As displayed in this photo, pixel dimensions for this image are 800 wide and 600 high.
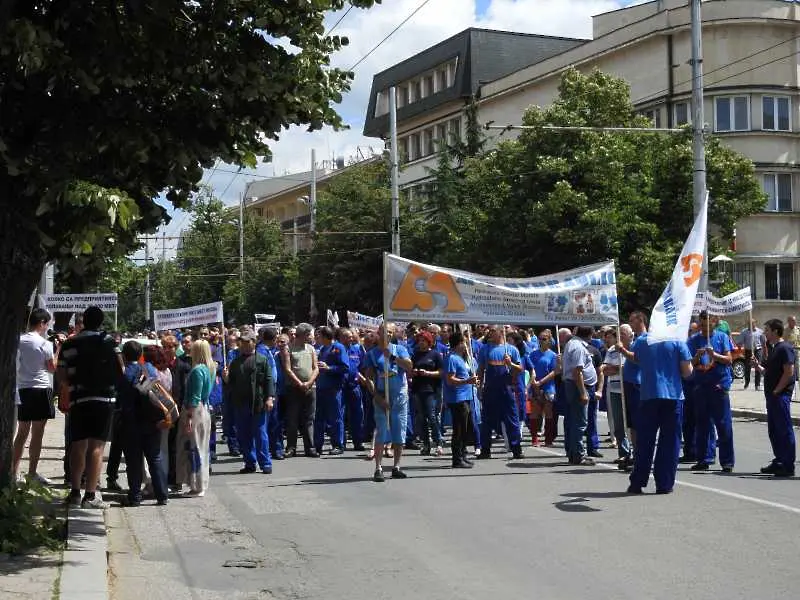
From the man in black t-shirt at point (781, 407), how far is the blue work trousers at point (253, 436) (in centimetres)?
592

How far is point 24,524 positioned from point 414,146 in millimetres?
62799

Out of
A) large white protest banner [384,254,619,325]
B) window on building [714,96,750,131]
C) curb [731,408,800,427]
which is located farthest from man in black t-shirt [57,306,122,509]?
window on building [714,96,750,131]

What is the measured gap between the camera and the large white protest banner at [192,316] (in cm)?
2081

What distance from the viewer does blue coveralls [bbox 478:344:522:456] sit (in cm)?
1574

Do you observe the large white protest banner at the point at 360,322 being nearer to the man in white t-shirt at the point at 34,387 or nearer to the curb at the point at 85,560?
the man in white t-shirt at the point at 34,387

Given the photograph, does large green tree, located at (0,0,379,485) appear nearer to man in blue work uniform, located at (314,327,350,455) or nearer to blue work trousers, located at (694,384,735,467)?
blue work trousers, located at (694,384,735,467)

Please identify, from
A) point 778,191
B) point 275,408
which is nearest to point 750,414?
point 275,408

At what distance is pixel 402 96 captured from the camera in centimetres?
7069

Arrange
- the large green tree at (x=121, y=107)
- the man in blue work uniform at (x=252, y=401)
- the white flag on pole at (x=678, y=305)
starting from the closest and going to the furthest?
the large green tree at (x=121, y=107)
the white flag on pole at (x=678, y=305)
the man in blue work uniform at (x=252, y=401)

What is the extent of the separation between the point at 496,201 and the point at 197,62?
3216cm

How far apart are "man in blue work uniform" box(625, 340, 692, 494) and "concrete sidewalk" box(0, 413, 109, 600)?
5272 millimetres

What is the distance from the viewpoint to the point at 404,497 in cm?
1210

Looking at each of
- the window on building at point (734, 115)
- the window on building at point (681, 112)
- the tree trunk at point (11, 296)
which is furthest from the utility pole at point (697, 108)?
the window on building at point (681, 112)

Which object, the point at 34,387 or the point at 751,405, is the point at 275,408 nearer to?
the point at 34,387
